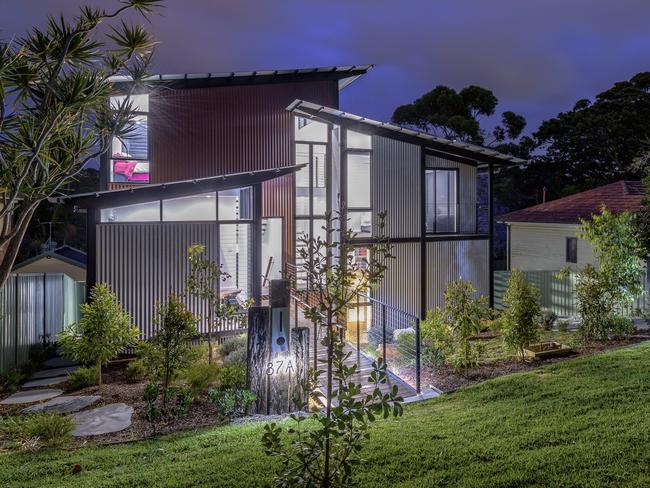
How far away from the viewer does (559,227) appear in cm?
1950

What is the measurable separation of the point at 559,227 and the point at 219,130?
13.5 m

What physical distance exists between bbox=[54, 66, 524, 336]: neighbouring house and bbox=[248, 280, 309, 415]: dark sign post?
13.8 ft

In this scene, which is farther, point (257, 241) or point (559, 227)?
point (559, 227)

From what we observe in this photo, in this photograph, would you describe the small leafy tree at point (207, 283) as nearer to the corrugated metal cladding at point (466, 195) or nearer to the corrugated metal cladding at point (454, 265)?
the corrugated metal cladding at point (454, 265)

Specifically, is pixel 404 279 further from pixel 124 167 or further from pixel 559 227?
pixel 559 227

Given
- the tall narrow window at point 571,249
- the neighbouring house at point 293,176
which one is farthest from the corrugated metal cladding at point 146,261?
the tall narrow window at point 571,249

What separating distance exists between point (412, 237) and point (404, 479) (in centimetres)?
1016

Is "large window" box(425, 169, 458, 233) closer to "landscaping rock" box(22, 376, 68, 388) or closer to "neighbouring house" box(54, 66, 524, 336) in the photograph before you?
"neighbouring house" box(54, 66, 524, 336)

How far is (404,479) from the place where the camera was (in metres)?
4.32

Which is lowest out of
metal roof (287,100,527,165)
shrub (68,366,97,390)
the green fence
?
shrub (68,366,97,390)

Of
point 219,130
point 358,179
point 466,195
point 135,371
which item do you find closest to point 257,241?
point 358,179

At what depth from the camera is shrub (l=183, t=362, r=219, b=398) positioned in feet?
25.5

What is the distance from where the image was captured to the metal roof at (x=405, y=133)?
13.2 metres

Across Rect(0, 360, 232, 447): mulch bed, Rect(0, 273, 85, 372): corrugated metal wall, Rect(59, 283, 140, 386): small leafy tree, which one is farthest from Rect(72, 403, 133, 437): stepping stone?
Rect(0, 273, 85, 372): corrugated metal wall
